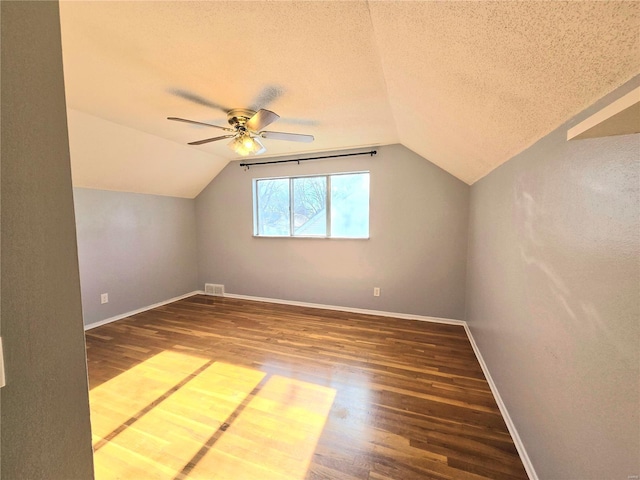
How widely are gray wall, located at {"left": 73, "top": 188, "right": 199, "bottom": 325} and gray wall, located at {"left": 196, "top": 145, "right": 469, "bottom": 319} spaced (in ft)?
2.16

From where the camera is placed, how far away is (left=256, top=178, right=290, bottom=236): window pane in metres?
4.09

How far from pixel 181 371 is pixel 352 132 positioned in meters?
2.94

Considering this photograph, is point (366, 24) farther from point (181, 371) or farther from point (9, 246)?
point (181, 371)

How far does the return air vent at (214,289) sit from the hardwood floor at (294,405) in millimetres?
1405

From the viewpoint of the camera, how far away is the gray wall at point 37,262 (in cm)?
51

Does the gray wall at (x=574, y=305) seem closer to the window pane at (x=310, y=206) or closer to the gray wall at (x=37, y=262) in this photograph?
the gray wall at (x=37, y=262)

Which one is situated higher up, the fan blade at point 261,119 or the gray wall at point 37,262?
the fan blade at point 261,119

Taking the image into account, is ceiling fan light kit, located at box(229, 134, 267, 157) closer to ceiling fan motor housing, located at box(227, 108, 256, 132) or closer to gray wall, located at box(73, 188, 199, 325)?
ceiling fan motor housing, located at box(227, 108, 256, 132)

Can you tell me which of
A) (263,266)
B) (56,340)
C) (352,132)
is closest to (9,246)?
(56,340)

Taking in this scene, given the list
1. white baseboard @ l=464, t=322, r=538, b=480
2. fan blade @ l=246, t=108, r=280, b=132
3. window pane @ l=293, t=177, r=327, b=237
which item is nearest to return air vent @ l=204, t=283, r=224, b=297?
window pane @ l=293, t=177, r=327, b=237

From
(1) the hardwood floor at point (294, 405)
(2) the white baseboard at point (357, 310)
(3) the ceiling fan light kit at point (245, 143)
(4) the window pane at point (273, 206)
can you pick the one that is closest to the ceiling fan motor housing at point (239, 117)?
(3) the ceiling fan light kit at point (245, 143)

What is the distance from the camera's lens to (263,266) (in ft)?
13.7

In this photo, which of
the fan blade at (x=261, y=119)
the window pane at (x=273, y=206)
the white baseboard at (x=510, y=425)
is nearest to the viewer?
the white baseboard at (x=510, y=425)

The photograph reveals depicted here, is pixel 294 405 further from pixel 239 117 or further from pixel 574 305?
pixel 239 117
